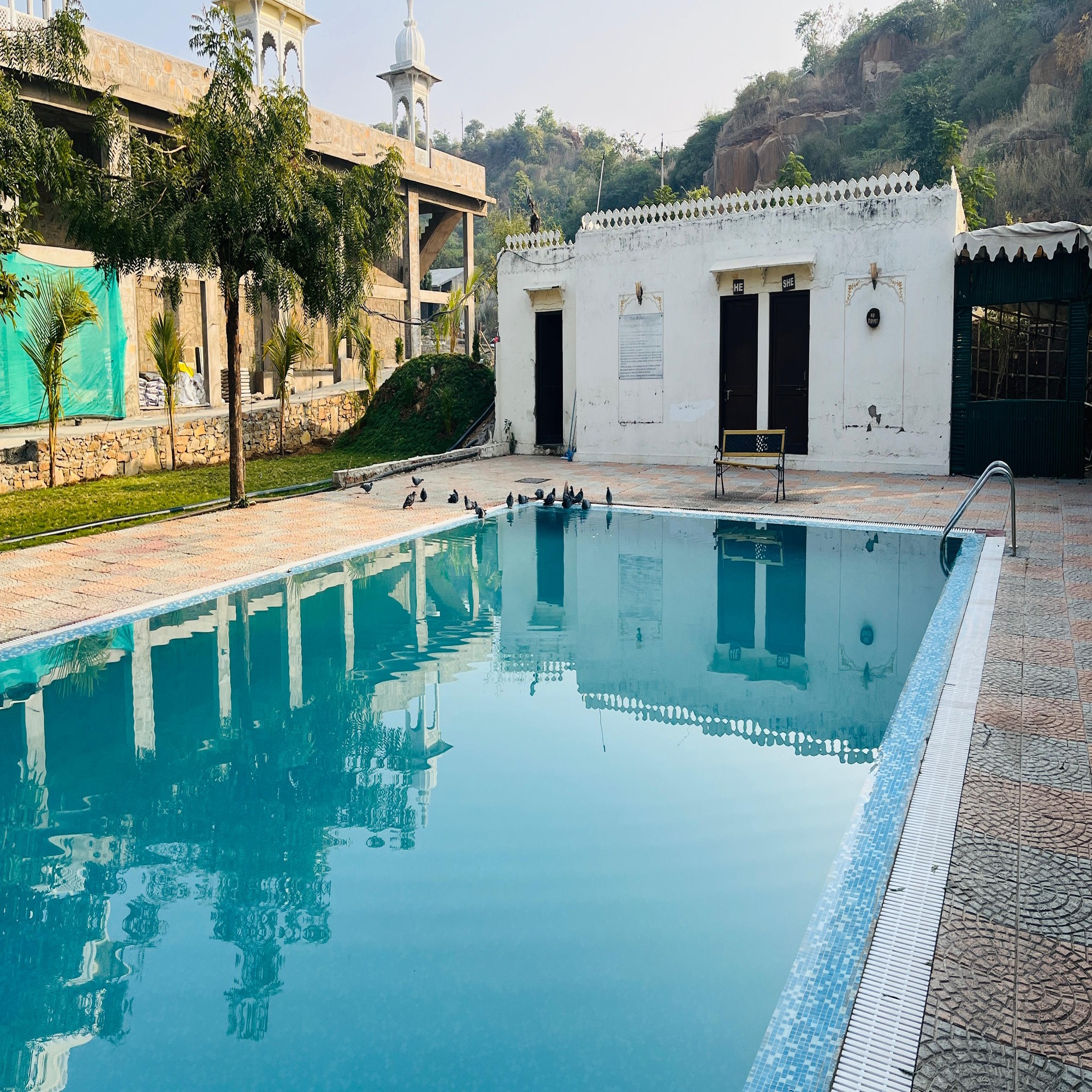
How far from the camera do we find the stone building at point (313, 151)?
17.1 metres

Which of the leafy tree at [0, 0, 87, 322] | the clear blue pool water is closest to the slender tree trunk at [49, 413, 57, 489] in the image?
the leafy tree at [0, 0, 87, 322]

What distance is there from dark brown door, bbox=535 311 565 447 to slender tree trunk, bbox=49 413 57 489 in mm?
7412

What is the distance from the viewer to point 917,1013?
2467 millimetres

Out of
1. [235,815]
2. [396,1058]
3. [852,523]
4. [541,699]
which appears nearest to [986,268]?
[852,523]

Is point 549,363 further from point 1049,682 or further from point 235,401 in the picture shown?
point 1049,682

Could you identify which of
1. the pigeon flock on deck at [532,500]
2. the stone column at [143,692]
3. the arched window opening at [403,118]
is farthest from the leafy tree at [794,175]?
the stone column at [143,692]

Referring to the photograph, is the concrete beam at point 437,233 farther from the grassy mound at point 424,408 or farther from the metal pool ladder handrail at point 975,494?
the metal pool ladder handrail at point 975,494

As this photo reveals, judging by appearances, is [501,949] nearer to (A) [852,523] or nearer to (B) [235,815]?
(B) [235,815]

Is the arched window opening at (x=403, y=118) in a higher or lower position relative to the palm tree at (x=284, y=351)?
higher

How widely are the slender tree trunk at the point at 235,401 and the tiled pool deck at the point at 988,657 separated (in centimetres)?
41

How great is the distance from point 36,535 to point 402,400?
9824 millimetres

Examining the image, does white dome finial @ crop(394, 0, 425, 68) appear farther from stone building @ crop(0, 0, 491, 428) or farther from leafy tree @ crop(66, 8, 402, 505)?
leafy tree @ crop(66, 8, 402, 505)

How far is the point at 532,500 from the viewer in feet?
40.5

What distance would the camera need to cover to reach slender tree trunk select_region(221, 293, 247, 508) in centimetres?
1092
